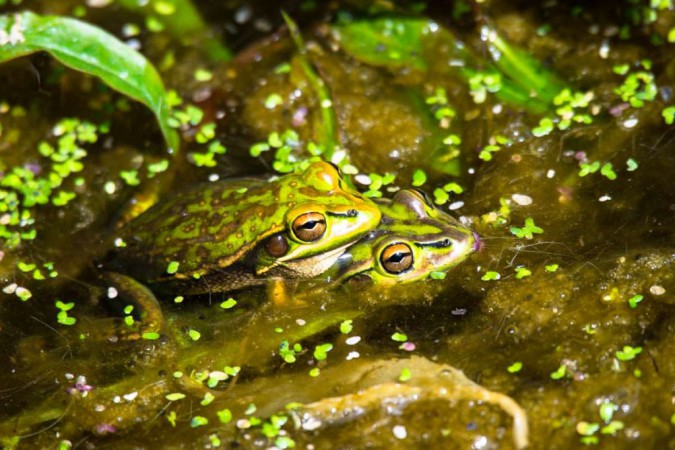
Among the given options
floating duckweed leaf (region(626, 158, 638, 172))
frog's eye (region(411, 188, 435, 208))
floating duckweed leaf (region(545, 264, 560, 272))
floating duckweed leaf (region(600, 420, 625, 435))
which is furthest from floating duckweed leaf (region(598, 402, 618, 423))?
floating duckweed leaf (region(626, 158, 638, 172))

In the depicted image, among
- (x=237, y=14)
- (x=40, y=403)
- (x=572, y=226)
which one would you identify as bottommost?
(x=40, y=403)

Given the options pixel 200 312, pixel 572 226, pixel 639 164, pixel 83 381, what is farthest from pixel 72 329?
pixel 639 164

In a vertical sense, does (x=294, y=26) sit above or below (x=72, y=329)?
above

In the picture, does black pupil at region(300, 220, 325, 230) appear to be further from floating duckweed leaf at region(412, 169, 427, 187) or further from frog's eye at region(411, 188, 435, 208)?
floating duckweed leaf at region(412, 169, 427, 187)

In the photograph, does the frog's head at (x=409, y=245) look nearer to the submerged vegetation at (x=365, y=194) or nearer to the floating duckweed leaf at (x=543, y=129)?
the submerged vegetation at (x=365, y=194)

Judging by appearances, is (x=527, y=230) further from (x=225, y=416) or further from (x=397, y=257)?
(x=225, y=416)

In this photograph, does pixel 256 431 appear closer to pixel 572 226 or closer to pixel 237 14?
pixel 572 226

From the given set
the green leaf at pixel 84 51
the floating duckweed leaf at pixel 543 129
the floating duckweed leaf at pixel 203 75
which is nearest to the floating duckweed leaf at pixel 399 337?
the floating duckweed leaf at pixel 543 129
